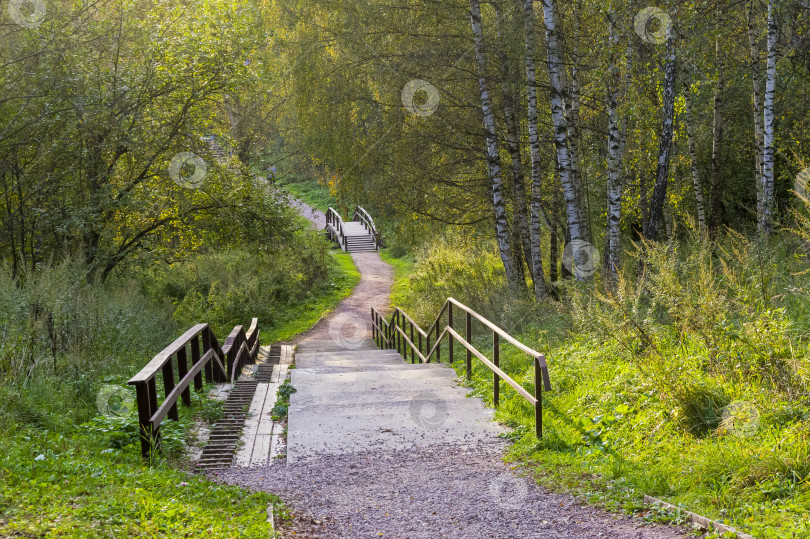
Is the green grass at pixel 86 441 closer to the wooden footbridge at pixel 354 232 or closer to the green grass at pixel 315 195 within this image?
the wooden footbridge at pixel 354 232

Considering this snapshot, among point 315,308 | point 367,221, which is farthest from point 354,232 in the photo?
point 315,308

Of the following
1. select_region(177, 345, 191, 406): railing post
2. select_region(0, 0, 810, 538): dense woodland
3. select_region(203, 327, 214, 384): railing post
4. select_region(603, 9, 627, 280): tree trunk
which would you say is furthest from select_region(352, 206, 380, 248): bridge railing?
select_region(177, 345, 191, 406): railing post

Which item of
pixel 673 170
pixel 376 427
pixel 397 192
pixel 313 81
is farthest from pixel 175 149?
pixel 673 170

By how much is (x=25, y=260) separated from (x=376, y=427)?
837cm

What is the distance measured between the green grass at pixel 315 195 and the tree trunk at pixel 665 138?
3367 cm

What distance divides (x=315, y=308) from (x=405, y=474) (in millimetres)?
16516

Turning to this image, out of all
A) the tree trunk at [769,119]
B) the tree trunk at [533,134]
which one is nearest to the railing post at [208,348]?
the tree trunk at [533,134]

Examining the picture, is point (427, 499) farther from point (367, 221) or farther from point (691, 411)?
point (367, 221)

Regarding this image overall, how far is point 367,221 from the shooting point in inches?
1414

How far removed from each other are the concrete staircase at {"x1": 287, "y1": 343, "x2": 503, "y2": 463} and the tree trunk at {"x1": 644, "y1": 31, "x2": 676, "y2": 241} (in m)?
4.09

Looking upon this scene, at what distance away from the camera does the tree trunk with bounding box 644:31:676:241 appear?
9344mm

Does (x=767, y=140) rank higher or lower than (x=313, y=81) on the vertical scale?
lower

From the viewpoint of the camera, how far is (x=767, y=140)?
386 inches

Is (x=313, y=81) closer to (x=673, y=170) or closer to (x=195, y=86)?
(x=195, y=86)
